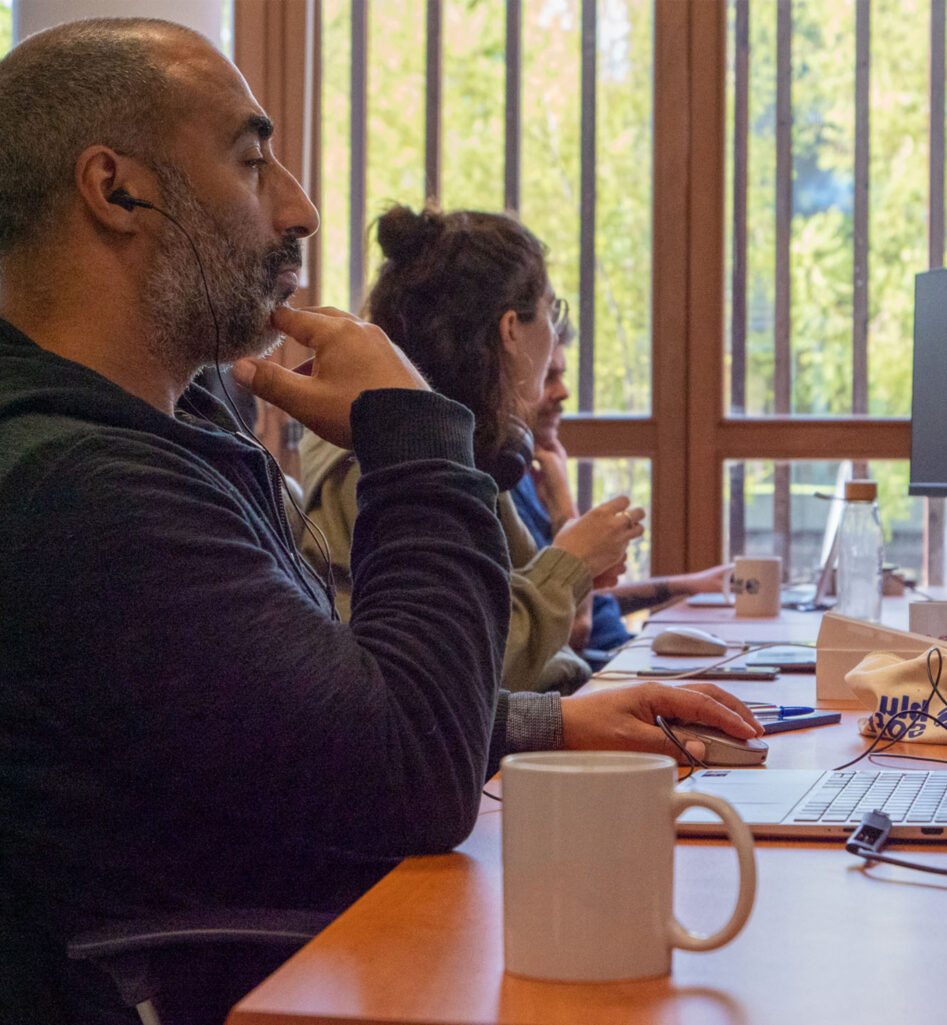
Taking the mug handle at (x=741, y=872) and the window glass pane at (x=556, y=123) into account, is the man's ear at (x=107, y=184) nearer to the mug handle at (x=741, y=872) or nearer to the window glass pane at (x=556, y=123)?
the mug handle at (x=741, y=872)

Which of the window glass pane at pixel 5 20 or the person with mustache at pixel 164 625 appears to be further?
the window glass pane at pixel 5 20

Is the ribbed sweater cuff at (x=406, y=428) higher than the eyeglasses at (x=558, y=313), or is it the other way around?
the eyeglasses at (x=558, y=313)

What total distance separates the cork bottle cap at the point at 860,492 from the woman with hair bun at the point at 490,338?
394mm

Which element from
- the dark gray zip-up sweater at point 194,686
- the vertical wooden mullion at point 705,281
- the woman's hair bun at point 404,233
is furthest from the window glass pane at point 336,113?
the dark gray zip-up sweater at point 194,686

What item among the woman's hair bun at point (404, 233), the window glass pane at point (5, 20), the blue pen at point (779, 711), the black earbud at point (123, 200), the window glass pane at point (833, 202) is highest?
the window glass pane at point (5, 20)

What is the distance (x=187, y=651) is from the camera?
32.4 inches

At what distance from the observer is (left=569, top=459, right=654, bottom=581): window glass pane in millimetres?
3873

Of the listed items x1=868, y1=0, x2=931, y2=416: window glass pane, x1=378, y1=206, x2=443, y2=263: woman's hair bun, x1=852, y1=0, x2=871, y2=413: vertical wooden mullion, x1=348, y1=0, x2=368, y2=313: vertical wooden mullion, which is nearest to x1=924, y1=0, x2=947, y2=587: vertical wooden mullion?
x1=868, y1=0, x2=931, y2=416: window glass pane

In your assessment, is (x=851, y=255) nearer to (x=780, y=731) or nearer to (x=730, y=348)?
(x=730, y=348)

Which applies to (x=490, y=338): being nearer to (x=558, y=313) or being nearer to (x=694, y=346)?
(x=558, y=313)

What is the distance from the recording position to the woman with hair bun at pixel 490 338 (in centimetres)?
209

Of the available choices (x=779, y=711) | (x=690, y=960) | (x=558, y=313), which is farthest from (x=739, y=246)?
(x=690, y=960)

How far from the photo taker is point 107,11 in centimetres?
310

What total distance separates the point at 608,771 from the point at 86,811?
44 centimetres
